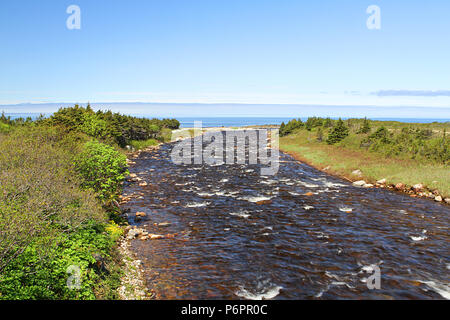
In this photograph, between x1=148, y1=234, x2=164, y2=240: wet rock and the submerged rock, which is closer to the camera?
x1=148, y1=234, x2=164, y2=240: wet rock

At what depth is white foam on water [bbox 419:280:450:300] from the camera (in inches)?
505

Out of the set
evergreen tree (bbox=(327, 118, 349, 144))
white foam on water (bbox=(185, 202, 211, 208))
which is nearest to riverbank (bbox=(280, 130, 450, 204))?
evergreen tree (bbox=(327, 118, 349, 144))

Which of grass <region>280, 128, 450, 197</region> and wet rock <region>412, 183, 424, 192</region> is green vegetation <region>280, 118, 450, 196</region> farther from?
wet rock <region>412, 183, 424, 192</region>

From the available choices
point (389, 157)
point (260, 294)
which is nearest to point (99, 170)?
point (260, 294)

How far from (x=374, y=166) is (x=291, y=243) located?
91.4 ft

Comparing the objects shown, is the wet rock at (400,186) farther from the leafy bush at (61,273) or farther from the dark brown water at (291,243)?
the leafy bush at (61,273)

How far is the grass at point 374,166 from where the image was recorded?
31625mm

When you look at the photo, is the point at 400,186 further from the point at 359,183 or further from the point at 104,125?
the point at 104,125

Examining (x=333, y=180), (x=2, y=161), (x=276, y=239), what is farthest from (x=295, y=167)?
(x=2, y=161)

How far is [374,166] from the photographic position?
3941 cm

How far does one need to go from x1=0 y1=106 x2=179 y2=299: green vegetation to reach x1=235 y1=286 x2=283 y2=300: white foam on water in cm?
576
